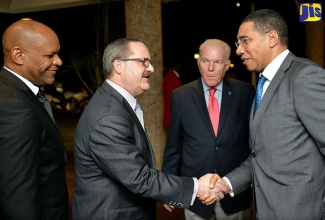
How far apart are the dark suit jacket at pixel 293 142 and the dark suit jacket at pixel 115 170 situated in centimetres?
44

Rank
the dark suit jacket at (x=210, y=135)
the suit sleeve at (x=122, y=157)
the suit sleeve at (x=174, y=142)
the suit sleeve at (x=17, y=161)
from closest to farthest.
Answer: the suit sleeve at (x=17, y=161) < the suit sleeve at (x=122, y=157) < the dark suit jacket at (x=210, y=135) < the suit sleeve at (x=174, y=142)

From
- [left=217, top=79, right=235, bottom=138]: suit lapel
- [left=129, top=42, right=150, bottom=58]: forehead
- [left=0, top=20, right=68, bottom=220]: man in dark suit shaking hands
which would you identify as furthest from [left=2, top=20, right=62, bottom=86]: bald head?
[left=217, top=79, right=235, bottom=138]: suit lapel

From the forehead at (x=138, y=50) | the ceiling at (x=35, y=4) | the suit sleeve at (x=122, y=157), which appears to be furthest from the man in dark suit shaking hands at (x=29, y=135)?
the ceiling at (x=35, y=4)

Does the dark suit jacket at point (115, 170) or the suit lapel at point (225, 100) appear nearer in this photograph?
the dark suit jacket at point (115, 170)

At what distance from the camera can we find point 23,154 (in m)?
1.72

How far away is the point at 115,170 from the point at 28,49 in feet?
2.53

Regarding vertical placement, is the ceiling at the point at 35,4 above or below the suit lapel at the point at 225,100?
above

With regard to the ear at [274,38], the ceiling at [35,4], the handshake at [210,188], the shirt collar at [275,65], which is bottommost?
the handshake at [210,188]

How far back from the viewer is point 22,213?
1.74 meters

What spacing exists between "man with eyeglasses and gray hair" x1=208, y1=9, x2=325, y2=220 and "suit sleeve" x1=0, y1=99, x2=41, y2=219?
114 cm

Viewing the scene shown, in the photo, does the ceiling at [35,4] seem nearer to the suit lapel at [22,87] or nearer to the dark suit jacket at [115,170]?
the suit lapel at [22,87]

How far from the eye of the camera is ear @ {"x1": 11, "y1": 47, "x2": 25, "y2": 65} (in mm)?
1975

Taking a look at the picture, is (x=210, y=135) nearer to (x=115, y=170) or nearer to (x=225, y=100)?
(x=225, y=100)

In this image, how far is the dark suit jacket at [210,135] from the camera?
276 cm
